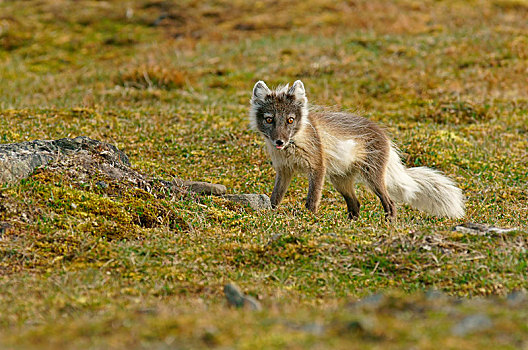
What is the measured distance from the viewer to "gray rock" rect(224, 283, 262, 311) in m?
4.68

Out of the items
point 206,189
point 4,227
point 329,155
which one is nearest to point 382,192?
point 329,155

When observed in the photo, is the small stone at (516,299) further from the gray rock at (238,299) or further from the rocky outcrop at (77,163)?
the rocky outcrop at (77,163)

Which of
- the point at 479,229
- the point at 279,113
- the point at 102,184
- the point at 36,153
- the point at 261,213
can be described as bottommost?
the point at 261,213

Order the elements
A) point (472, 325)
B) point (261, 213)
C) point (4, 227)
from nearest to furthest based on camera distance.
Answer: point (472, 325) → point (4, 227) → point (261, 213)

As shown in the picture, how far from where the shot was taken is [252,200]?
28.2ft

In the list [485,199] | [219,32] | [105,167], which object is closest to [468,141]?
[485,199]

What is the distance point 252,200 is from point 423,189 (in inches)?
118

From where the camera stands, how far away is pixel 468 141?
1274 cm

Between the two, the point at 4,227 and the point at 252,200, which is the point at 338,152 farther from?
the point at 4,227

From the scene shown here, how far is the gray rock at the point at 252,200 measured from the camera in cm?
852

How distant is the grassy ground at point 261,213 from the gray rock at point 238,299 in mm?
197

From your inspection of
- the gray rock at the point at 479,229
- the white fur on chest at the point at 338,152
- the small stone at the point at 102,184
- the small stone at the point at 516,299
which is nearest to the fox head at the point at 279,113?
the white fur on chest at the point at 338,152

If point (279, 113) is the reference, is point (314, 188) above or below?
below

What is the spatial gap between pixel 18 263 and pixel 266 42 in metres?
18.5
